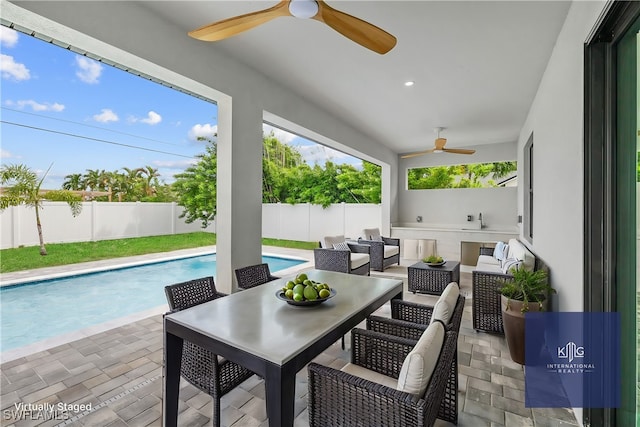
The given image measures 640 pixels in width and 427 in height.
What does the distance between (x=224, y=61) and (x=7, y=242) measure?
26.1 feet

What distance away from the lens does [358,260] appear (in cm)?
521

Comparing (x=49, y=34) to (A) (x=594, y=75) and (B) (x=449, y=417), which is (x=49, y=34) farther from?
(B) (x=449, y=417)

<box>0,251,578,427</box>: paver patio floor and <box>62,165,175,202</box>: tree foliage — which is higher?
<box>62,165,175,202</box>: tree foliage

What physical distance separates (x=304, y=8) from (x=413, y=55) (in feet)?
6.30


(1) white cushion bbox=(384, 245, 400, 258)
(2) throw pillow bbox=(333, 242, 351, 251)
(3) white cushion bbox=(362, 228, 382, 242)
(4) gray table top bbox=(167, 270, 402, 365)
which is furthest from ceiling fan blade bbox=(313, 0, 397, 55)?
(3) white cushion bbox=(362, 228, 382, 242)

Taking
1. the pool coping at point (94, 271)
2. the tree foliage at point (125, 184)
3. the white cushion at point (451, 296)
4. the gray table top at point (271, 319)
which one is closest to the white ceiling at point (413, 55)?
the white cushion at point (451, 296)

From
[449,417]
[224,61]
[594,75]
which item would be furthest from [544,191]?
[224,61]

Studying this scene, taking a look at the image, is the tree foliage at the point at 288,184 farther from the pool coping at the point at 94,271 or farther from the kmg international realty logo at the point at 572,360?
the kmg international realty logo at the point at 572,360

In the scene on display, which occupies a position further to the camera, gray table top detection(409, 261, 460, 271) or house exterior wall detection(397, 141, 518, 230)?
house exterior wall detection(397, 141, 518, 230)

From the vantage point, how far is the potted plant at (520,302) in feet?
8.09

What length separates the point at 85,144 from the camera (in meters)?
8.66

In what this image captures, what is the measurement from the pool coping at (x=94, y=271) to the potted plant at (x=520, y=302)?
3859mm

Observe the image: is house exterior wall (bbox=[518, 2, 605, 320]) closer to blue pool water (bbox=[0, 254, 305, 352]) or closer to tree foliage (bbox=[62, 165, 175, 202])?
blue pool water (bbox=[0, 254, 305, 352])

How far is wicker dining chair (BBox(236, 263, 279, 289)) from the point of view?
100 inches
